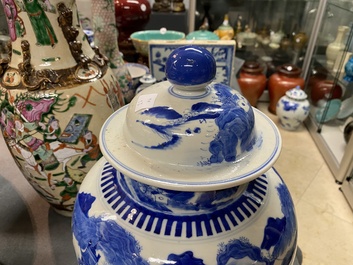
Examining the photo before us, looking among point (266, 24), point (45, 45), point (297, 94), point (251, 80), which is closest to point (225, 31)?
point (251, 80)

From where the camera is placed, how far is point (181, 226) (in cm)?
49

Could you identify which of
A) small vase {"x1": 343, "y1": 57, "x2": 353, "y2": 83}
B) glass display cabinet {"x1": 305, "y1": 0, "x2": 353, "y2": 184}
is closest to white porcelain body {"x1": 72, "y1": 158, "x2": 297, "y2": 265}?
glass display cabinet {"x1": 305, "y1": 0, "x2": 353, "y2": 184}

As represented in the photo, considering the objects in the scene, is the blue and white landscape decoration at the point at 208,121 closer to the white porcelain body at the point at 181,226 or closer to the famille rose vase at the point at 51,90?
the white porcelain body at the point at 181,226

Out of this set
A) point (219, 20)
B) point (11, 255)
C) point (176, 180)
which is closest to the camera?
point (176, 180)

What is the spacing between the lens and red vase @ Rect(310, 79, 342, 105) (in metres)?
1.91

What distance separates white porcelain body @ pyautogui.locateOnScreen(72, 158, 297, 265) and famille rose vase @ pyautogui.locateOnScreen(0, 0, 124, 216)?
0.96ft

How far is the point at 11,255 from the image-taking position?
3.02ft

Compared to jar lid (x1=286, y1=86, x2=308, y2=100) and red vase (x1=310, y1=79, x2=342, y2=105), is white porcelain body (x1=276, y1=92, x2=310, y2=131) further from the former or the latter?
red vase (x1=310, y1=79, x2=342, y2=105)

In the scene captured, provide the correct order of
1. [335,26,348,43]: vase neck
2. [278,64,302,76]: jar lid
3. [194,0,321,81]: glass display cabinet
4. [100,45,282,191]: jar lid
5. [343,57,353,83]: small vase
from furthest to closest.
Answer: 1. [194,0,321,81]: glass display cabinet
2. [278,64,302,76]: jar lid
3. [335,26,348,43]: vase neck
4. [343,57,353,83]: small vase
5. [100,45,282,191]: jar lid

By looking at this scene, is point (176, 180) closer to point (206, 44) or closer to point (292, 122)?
point (206, 44)

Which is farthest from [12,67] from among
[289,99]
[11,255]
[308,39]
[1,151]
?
[308,39]

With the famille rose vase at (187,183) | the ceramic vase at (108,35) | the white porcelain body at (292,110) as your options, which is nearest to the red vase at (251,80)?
the white porcelain body at (292,110)

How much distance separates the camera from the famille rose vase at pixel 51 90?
76 cm

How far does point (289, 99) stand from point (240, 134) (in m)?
1.58
